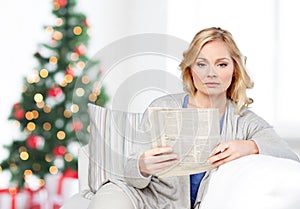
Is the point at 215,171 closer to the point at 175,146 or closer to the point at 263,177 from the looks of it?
the point at 175,146

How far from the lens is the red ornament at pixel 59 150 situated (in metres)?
3.39

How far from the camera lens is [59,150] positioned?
341 cm

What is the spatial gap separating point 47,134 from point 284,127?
1.29 m

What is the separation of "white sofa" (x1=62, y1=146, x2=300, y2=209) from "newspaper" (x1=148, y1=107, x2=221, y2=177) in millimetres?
91

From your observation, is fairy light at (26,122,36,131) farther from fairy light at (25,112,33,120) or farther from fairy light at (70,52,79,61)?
fairy light at (70,52,79,61)


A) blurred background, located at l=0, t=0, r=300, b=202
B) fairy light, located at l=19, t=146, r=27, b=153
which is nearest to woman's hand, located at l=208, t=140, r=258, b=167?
blurred background, located at l=0, t=0, r=300, b=202

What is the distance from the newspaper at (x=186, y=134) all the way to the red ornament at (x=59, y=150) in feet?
5.74

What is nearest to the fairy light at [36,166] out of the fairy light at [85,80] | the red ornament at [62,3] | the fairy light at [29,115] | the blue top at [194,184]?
the fairy light at [29,115]

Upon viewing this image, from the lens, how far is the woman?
175 centimetres

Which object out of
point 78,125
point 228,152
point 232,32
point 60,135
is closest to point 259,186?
point 228,152

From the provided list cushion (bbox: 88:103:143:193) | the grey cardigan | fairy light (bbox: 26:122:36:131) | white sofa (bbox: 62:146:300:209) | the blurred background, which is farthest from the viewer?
fairy light (bbox: 26:122:36:131)

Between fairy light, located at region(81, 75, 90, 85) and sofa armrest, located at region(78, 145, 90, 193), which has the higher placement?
fairy light, located at region(81, 75, 90, 85)

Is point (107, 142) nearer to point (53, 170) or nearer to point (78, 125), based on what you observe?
point (78, 125)

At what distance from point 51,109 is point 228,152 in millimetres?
1827
